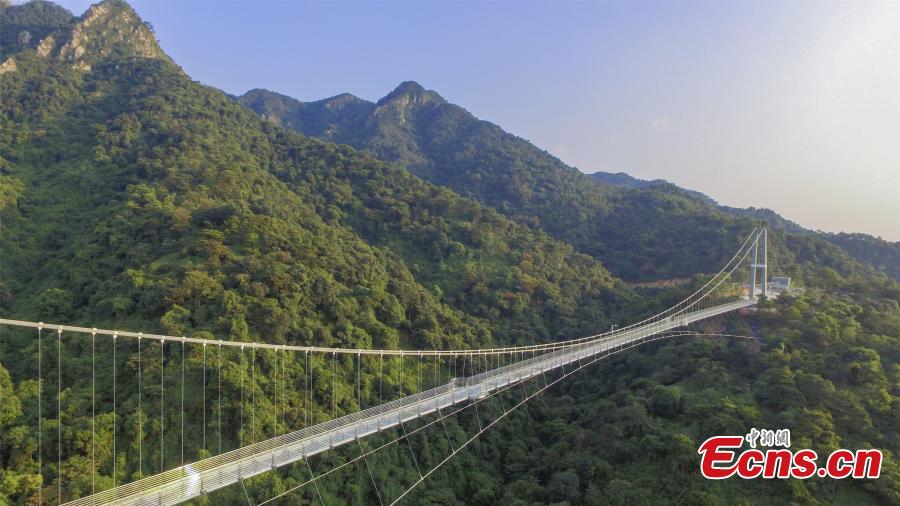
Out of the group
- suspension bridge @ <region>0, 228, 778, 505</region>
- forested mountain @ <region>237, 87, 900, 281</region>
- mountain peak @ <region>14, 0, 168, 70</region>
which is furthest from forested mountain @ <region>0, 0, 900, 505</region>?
forested mountain @ <region>237, 87, 900, 281</region>

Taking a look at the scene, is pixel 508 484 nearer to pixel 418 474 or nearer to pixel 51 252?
pixel 418 474

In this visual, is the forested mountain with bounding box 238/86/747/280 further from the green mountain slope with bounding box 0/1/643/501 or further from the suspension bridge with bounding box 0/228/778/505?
the suspension bridge with bounding box 0/228/778/505

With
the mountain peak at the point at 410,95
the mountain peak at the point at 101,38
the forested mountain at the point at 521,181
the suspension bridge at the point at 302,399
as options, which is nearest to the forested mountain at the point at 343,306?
the suspension bridge at the point at 302,399

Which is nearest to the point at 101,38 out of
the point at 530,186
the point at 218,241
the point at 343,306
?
the point at 218,241

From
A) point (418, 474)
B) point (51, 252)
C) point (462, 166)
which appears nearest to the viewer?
point (418, 474)

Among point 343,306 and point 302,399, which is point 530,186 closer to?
point 343,306

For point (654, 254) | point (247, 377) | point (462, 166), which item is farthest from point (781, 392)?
point (462, 166)

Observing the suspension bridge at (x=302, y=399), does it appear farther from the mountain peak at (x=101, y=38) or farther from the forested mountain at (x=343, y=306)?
the mountain peak at (x=101, y=38)

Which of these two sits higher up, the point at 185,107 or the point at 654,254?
the point at 185,107

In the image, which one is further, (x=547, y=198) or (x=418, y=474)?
(x=547, y=198)
